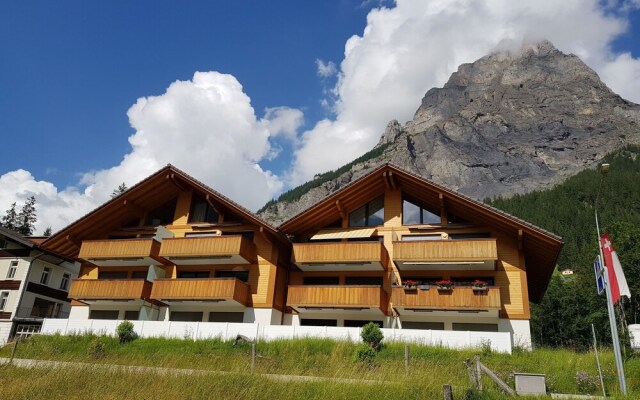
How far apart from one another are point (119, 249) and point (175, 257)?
3565 mm

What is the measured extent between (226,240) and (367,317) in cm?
876

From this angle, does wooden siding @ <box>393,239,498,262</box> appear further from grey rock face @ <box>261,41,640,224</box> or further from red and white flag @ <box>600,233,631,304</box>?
grey rock face @ <box>261,41,640,224</box>

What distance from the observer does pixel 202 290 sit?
27.5 m

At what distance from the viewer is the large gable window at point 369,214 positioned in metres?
29.1

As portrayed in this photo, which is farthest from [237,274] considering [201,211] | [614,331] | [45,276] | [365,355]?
[614,331]

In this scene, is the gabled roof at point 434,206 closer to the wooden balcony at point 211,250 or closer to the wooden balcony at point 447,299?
the wooden balcony at point 211,250

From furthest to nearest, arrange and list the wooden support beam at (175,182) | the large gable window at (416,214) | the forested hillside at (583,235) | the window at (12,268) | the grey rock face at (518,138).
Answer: the grey rock face at (518,138), the forested hillside at (583,235), the window at (12,268), the wooden support beam at (175,182), the large gable window at (416,214)

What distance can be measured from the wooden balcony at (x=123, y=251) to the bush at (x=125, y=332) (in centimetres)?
549

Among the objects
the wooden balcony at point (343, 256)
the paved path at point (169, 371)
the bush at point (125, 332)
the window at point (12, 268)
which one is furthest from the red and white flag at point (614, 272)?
the window at point (12, 268)

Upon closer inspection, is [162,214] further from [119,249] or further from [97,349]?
[97,349]

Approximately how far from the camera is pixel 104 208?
31.2m

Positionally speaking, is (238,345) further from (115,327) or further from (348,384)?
(348,384)

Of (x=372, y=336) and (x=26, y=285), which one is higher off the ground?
(x=26, y=285)

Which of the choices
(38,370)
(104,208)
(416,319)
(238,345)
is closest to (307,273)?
(416,319)
